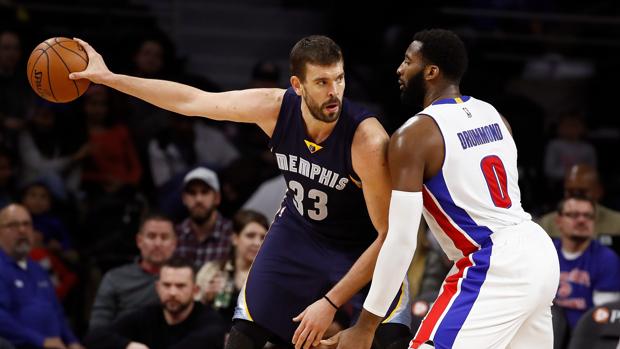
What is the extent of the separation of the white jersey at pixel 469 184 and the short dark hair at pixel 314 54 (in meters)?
0.48

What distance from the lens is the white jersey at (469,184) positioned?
4.35 metres

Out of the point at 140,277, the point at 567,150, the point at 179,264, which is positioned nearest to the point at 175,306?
the point at 179,264

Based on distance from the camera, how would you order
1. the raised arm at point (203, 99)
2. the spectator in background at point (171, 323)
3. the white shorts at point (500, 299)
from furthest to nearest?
the spectator in background at point (171, 323) → the raised arm at point (203, 99) → the white shorts at point (500, 299)

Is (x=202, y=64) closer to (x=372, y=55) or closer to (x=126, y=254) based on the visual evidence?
(x=372, y=55)

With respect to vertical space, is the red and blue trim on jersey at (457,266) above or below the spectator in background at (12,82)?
below

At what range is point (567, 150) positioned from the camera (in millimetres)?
10109

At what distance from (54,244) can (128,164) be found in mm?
1110

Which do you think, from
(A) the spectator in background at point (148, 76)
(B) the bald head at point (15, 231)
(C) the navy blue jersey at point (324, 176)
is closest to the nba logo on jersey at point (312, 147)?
(C) the navy blue jersey at point (324, 176)

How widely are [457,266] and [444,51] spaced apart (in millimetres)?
911

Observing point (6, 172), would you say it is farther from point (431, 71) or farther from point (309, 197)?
point (431, 71)

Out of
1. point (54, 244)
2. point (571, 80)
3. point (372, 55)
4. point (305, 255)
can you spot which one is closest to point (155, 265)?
point (54, 244)

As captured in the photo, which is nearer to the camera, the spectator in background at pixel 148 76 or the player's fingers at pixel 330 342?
the player's fingers at pixel 330 342

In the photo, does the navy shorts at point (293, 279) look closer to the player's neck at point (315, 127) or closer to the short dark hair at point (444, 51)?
the player's neck at point (315, 127)

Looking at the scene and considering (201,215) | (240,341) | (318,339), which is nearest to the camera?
(318,339)
